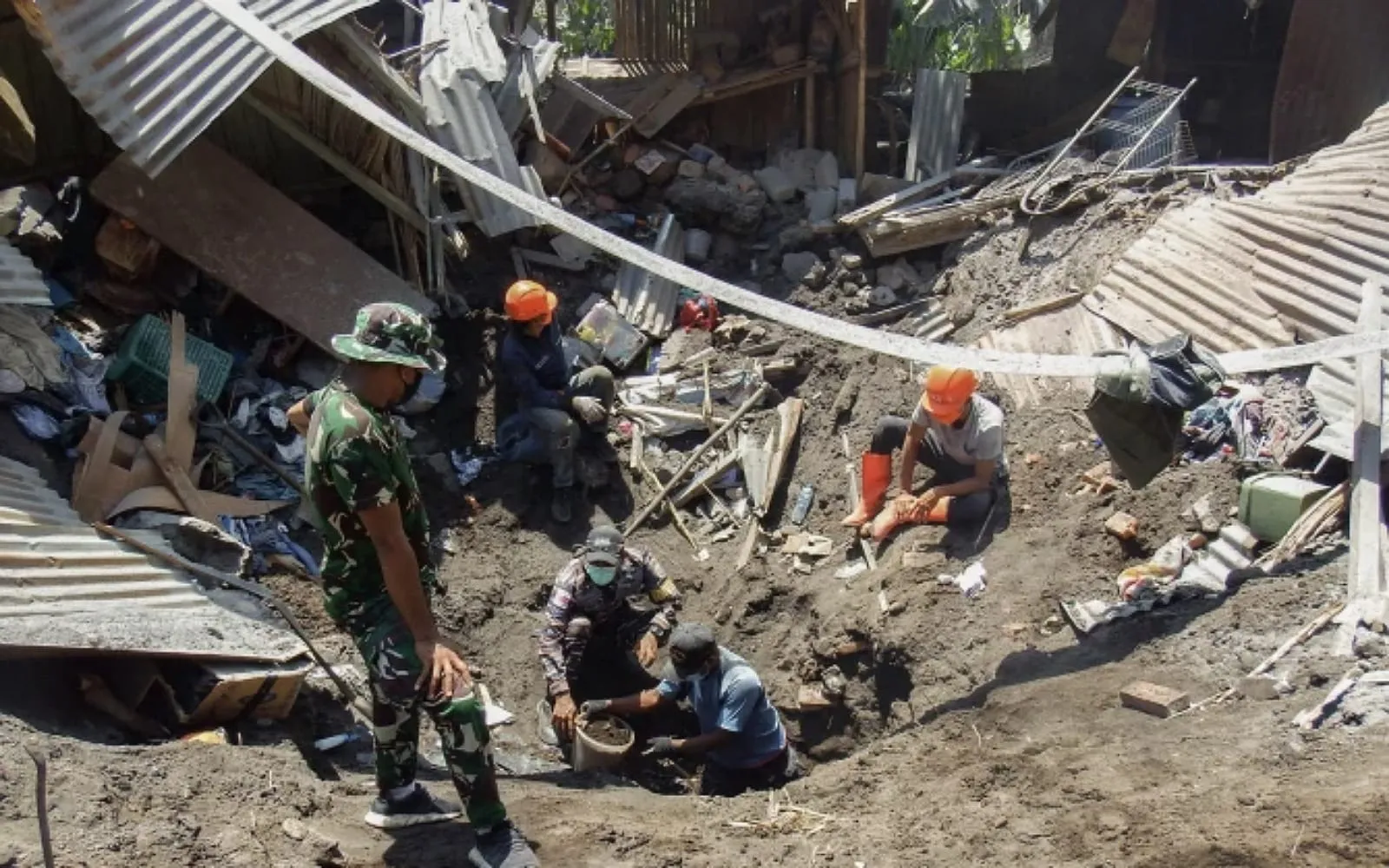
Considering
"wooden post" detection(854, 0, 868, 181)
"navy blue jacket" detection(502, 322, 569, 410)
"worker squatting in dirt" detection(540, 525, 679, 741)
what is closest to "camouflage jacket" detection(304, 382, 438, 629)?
"worker squatting in dirt" detection(540, 525, 679, 741)

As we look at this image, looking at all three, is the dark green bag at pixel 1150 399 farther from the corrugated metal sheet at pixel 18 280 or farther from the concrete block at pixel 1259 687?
the corrugated metal sheet at pixel 18 280

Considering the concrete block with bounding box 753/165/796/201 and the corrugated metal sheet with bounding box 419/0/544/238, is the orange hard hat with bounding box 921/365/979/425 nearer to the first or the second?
the corrugated metal sheet with bounding box 419/0/544/238

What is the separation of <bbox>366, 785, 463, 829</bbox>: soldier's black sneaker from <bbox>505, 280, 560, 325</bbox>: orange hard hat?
446cm

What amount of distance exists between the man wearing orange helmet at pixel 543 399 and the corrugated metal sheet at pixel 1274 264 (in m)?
3.74

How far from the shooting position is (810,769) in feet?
23.2

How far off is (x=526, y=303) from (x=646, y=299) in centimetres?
212

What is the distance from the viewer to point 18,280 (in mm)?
7332

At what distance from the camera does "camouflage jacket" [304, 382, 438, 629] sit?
4.20 m

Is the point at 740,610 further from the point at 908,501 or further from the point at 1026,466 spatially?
the point at 1026,466

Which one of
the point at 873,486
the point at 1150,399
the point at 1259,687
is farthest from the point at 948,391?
the point at 1259,687

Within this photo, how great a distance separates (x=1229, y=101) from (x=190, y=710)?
13.4 metres

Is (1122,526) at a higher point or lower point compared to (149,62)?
lower

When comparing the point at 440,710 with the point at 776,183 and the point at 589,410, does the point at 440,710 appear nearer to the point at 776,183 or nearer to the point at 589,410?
the point at 589,410

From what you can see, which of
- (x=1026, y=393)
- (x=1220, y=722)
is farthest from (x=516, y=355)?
(x=1220, y=722)
